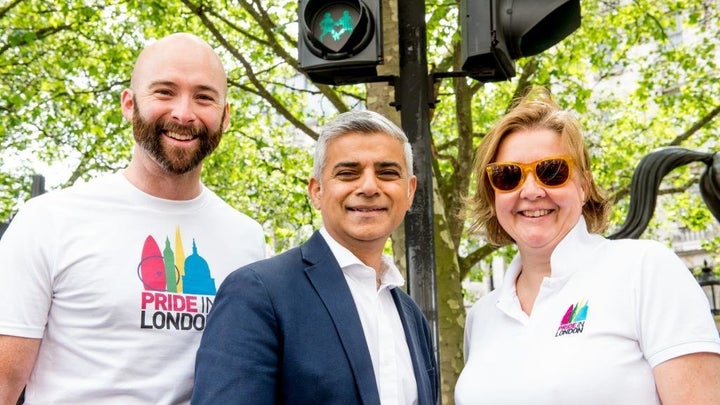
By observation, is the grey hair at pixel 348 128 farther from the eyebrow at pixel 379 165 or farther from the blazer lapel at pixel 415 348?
the blazer lapel at pixel 415 348

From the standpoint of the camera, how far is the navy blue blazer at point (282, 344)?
2262mm

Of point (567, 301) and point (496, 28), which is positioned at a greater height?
point (496, 28)

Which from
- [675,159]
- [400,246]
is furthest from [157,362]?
[675,159]

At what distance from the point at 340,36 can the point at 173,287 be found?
1323mm

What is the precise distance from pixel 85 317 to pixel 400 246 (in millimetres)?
3820

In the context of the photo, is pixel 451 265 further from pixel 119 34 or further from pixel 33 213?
pixel 119 34

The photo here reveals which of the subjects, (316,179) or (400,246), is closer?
(316,179)

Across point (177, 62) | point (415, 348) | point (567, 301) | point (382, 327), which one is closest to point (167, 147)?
point (177, 62)

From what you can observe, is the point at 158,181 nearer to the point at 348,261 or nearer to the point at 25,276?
the point at 25,276

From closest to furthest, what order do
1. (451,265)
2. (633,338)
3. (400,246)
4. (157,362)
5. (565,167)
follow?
(633,338) → (157,362) → (565,167) → (400,246) → (451,265)

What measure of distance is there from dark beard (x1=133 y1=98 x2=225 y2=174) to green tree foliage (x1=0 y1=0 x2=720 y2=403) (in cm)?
685

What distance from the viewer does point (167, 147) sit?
283 centimetres

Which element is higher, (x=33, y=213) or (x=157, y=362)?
(x=33, y=213)

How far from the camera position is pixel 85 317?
8.68 feet
